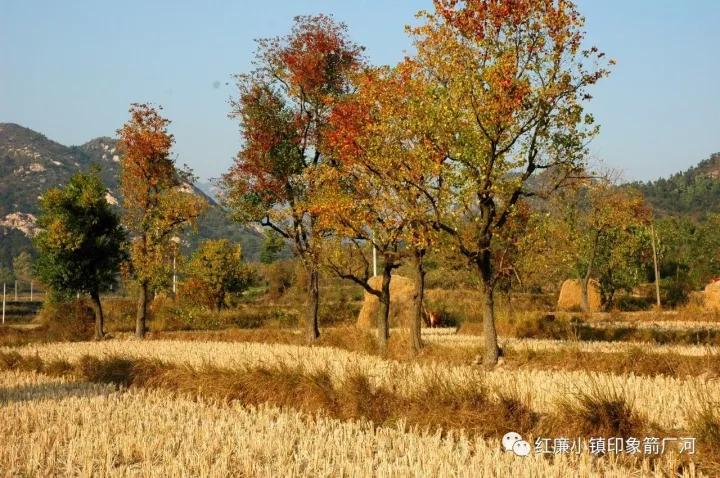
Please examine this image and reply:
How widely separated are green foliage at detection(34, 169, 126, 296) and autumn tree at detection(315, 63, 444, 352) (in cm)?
1873

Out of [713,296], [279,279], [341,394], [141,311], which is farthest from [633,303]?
[341,394]

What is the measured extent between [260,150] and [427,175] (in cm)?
Answer: 1170

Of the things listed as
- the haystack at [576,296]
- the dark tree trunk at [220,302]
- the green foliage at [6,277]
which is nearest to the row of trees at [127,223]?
the dark tree trunk at [220,302]

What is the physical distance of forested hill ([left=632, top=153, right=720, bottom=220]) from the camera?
15700 cm

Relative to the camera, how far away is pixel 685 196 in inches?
6668

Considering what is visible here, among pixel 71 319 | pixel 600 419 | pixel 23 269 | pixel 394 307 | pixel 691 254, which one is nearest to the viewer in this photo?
pixel 600 419

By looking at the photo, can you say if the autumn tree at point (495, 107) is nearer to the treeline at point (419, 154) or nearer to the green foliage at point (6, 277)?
the treeline at point (419, 154)

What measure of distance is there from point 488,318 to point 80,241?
25.7 meters

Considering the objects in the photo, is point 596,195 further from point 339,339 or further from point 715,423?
point 715,423

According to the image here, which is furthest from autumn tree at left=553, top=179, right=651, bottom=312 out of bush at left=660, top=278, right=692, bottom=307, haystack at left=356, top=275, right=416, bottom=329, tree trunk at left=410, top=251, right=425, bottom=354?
tree trunk at left=410, top=251, right=425, bottom=354

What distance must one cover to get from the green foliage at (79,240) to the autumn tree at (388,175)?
Result: 18731 mm

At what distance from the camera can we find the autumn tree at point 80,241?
3719 centimetres

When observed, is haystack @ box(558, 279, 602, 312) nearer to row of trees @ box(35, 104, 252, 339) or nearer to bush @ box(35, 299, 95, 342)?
row of trees @ box(35, 104, 252, 339)

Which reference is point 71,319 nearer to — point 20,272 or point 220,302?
point 220,302
